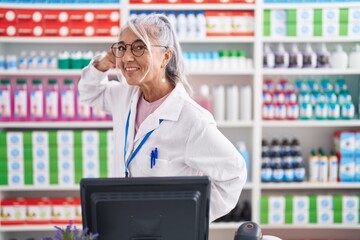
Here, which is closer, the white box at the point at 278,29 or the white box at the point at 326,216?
the white box at the point at 278,29

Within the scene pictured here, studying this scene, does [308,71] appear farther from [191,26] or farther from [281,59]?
[191,26]

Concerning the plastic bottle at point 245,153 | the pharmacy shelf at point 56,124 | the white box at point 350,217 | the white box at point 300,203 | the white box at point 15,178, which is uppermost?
the pharmacy shelf at point 56,124

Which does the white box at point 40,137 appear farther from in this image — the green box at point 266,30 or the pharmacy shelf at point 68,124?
the green box at point 266,30

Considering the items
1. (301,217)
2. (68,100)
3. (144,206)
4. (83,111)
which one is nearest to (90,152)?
(83,111)

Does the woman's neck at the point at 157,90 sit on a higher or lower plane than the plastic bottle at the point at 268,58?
lower

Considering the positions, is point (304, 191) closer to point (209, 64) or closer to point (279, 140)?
point (279, 140)

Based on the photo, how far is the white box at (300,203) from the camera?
15.4 ft

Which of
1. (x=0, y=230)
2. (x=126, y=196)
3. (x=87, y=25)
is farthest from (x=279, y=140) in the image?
(x=126, y=196)

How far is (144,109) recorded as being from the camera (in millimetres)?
2492

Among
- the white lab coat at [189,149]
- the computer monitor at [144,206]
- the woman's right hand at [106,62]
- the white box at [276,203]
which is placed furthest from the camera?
the white box at [276,203]

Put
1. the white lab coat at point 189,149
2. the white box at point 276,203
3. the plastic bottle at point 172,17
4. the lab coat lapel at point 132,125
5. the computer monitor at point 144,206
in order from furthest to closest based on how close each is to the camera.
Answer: the white box at point 276,203 < the plastic bottle at point 172,17 < the lab coat lapel at point 132,125 < the white lab coat at point 189,149 < the computer monitor at point 144,206

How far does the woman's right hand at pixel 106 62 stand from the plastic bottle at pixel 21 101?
1.97 m

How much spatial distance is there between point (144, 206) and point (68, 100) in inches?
119

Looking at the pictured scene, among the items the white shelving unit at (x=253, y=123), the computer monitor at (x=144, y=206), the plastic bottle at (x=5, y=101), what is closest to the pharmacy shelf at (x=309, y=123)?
the white shelving unit at (x=253, y=123)
